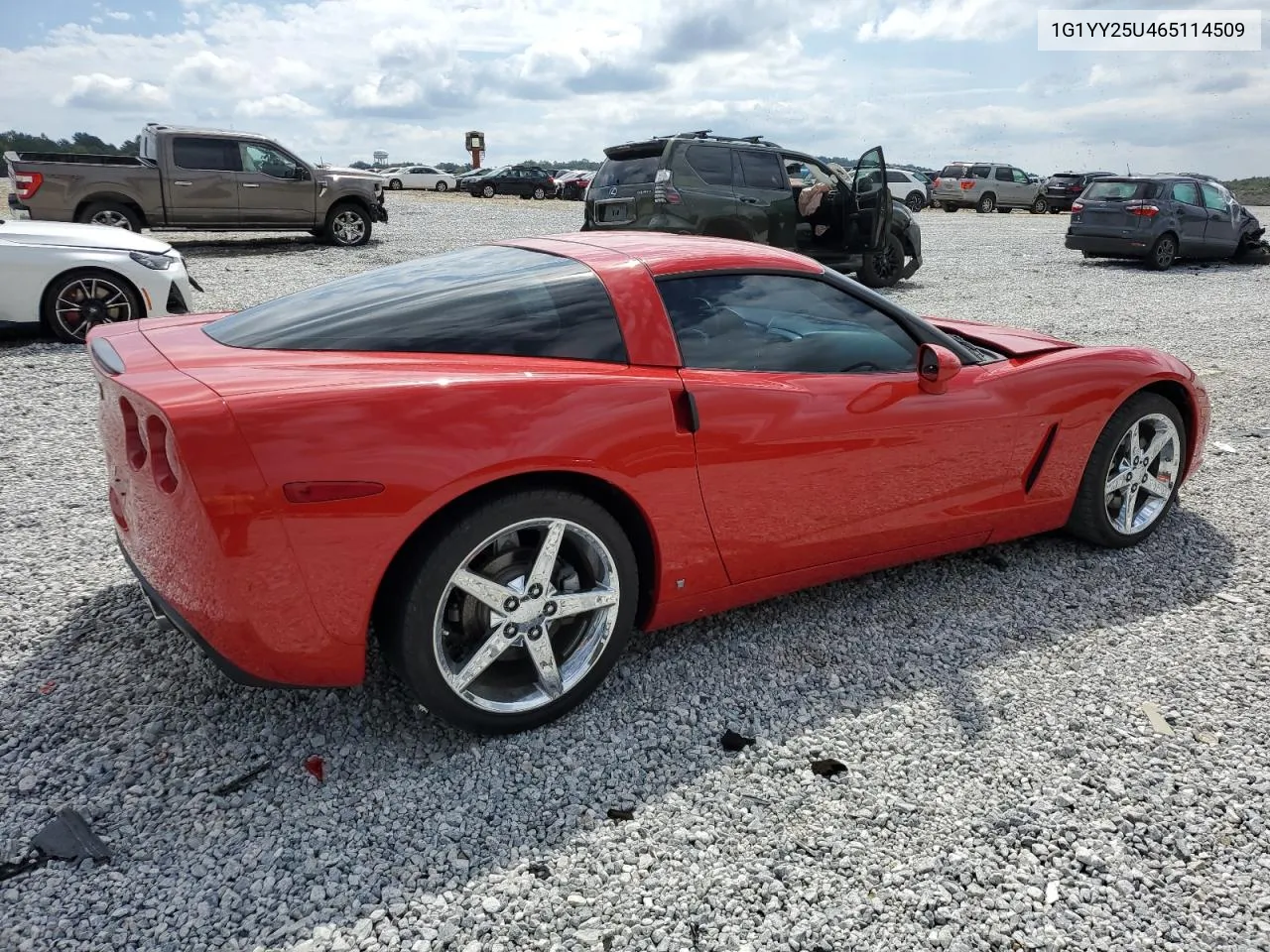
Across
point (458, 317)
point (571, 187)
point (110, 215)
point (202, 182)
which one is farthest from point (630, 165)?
point (571, 187)

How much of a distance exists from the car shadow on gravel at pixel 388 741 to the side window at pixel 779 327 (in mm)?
975

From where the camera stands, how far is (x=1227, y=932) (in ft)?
6.89

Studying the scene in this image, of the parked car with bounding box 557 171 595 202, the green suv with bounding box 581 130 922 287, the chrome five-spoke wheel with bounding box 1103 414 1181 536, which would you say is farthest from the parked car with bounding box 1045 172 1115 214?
the chrome five-spoke wheel with bounding box 1103 414 1181 536

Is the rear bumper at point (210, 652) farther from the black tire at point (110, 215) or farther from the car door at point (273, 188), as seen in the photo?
the car door at point (273, 188)

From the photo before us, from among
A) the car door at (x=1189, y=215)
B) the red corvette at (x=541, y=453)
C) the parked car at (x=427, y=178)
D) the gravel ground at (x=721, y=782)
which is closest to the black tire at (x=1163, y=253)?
the car door at (x=1189, y=215)

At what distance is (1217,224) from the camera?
15.9 metres

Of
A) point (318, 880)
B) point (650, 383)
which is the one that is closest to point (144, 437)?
point (318, 880)

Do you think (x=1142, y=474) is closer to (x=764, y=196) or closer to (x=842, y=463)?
(x=842, y=463)

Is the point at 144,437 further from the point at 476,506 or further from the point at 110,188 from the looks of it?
the point at 110,188

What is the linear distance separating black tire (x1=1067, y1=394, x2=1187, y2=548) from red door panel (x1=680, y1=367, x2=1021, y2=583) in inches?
19.2

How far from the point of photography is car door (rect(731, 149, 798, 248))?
11.1 metres

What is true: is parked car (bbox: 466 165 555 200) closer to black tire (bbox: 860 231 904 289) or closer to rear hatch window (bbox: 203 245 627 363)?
black tire (bbox: 860 231 904 289)

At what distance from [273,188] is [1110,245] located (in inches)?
527

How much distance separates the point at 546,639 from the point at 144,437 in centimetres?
117
